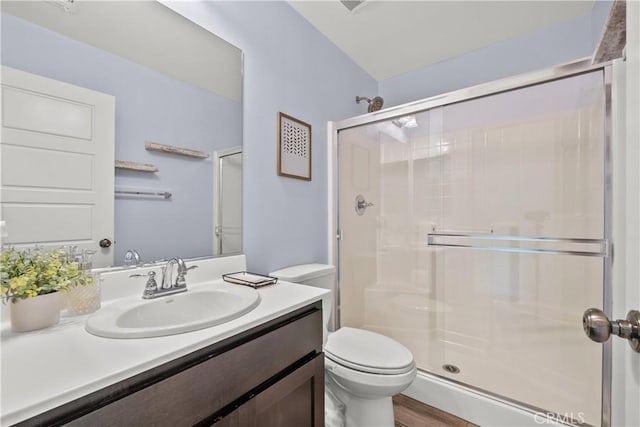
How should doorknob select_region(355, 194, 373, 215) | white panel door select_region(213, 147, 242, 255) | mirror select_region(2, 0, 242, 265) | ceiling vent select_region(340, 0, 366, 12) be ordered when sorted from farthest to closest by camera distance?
1. doorknob select_region(355, 194, 373, 215)
2. ceiling vent select_region(340, 0, 366, 12)
3. white panel door select_region(213, 147, 242, 255)
4. mirror select_region(2, 0, 242, 265)

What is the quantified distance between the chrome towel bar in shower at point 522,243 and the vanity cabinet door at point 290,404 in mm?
1195

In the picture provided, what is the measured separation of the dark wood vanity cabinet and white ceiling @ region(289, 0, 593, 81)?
1.75m

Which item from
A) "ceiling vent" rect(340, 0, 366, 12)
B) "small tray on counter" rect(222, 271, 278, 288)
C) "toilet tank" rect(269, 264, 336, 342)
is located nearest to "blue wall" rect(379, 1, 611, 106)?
"ceiling vent" rect(340, 0, 366, 12)

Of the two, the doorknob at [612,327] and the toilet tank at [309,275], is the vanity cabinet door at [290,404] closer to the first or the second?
the toilet tank at [309,275]

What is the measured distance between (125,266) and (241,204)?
21.9 inches

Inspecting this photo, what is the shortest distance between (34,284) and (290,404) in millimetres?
774

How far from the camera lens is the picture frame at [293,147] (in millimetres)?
1606

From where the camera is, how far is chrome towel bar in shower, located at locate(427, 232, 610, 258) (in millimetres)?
1307

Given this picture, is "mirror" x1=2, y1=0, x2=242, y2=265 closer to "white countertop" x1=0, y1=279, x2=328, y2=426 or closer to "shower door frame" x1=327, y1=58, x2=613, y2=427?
"white countertop" x1=0, y1=279, x2=328, y2=426

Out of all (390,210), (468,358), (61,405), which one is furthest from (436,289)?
(61,405)

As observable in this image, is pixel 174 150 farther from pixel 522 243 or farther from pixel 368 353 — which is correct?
pixel 522 243

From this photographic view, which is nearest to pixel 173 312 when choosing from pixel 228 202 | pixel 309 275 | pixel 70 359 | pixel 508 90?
pixel 70 359

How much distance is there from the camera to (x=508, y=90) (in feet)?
4.84

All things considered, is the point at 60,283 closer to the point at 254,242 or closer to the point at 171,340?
the point at 171,340
